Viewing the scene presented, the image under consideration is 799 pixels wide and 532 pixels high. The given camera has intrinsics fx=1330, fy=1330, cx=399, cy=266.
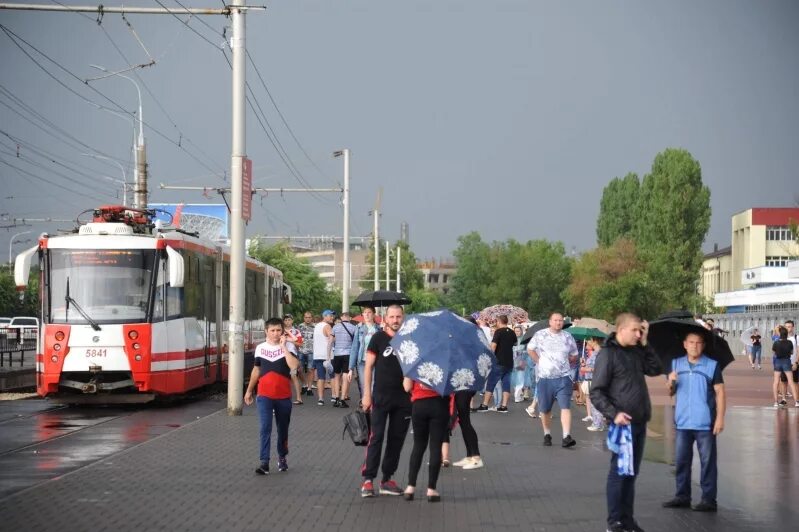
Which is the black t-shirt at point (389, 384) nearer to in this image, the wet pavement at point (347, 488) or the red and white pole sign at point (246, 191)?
the wet pavement at point (347, 488)

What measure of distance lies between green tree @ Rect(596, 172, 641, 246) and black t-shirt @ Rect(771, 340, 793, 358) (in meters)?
83.3

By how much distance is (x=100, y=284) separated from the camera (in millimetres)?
24125

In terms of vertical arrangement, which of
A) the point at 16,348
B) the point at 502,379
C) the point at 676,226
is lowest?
the point at 16,348

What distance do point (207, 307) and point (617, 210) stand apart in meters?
90.4

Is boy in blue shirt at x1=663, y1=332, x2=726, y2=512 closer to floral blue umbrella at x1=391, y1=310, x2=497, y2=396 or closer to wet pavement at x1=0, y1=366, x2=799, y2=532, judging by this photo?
wet pavement at x1=0, y1=366, x2=799, y2=532

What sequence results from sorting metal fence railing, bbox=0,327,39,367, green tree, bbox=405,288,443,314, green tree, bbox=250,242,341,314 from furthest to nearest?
1. green tree, bbox=405,288,443,314
2. green tree, bbox=250,242,341,314
3. metal fence railing, bbox=0,327,39,367

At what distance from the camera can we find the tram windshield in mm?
23906

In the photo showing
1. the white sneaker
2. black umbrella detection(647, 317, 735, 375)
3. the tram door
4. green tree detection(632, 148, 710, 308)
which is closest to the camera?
black umbrella detection(647, 317, 735, 375)

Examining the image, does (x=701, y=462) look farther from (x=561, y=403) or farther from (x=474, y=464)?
(x=561, y=403)

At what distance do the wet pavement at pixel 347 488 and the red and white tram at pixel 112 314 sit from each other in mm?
3473

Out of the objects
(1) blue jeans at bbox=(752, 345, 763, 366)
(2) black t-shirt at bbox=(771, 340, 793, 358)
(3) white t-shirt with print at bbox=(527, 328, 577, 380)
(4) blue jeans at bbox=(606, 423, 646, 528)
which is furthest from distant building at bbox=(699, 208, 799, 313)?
(4) blue jeans at bbox=(606, 423, 646, 528)

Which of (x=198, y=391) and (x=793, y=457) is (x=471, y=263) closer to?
(x=198, y=391)

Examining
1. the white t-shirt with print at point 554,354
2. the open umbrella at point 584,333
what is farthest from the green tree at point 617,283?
the white t-shirt with print at point 554,354

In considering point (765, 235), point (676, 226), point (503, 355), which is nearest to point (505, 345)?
point (503, 355)
